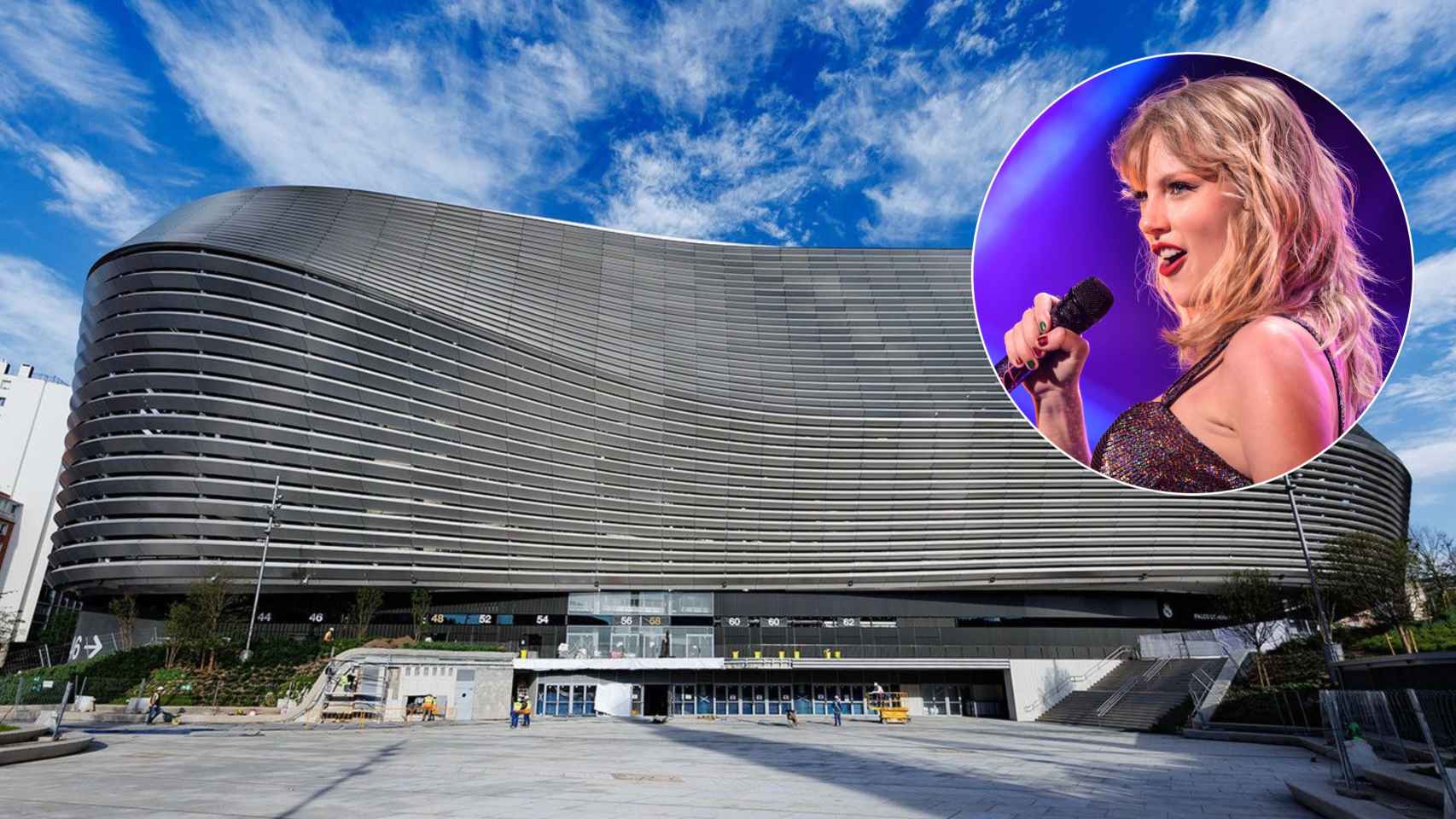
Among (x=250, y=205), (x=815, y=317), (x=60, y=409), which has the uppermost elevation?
(x=250, y=205)

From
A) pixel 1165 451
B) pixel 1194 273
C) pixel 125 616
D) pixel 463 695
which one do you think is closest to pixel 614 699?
pixel 463 695

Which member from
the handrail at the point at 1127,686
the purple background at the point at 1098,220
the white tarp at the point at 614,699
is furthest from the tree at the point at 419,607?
the purple background at the point at 1098,220

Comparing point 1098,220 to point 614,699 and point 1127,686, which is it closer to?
point 1127,686

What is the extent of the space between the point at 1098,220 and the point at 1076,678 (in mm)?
64023

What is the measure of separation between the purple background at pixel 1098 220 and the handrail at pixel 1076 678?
59.3m

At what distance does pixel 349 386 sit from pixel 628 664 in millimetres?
34917

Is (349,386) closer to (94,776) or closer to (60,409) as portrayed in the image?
(94,776)

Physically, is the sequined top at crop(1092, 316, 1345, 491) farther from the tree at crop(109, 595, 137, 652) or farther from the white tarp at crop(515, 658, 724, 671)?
the tree at crop(109, 595, 137, 652)

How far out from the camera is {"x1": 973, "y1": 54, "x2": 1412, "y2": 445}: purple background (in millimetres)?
7957

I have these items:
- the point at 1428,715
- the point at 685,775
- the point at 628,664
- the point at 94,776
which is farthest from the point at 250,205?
the point at 1428,715

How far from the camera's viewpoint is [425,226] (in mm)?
83000

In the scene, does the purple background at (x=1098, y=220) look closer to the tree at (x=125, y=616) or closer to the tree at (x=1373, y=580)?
the tree at (x=1373, y=580)

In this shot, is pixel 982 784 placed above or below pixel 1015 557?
below

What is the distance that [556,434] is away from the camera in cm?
7481
